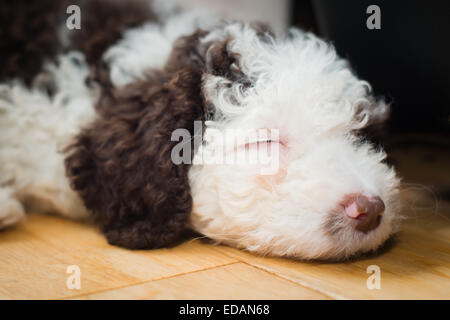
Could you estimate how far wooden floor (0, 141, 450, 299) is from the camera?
5.11 feet

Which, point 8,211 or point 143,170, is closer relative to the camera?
point 143,170

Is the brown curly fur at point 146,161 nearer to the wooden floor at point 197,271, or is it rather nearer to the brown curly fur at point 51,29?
the wooden floor at point 197,271

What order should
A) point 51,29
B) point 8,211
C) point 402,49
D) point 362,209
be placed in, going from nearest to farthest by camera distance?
point 362,209 → point 8,211 → point 402,49 → point 51,29

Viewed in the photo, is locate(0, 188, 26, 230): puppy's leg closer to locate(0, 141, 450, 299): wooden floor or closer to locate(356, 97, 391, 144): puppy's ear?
locate(0, 141, 450, 299): wooden floor

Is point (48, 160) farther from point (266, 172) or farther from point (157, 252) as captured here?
point (266, 172)

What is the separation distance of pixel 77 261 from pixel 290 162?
0.81m

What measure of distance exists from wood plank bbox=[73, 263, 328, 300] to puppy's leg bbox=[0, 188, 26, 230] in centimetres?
84

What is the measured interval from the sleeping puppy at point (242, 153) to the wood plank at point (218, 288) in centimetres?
19

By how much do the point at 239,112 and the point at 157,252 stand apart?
1.92 feet

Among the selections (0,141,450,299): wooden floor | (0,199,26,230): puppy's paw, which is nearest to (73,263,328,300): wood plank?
(0,141,450,299): wooden floor

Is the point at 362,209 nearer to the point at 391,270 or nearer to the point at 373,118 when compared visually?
the point at 391,270

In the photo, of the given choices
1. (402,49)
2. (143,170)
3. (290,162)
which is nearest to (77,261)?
(143,170)

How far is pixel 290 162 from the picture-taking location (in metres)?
1.85

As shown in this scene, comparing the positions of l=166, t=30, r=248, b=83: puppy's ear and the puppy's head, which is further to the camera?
l=166, t=30, r=248, b=83: puppy's ear
